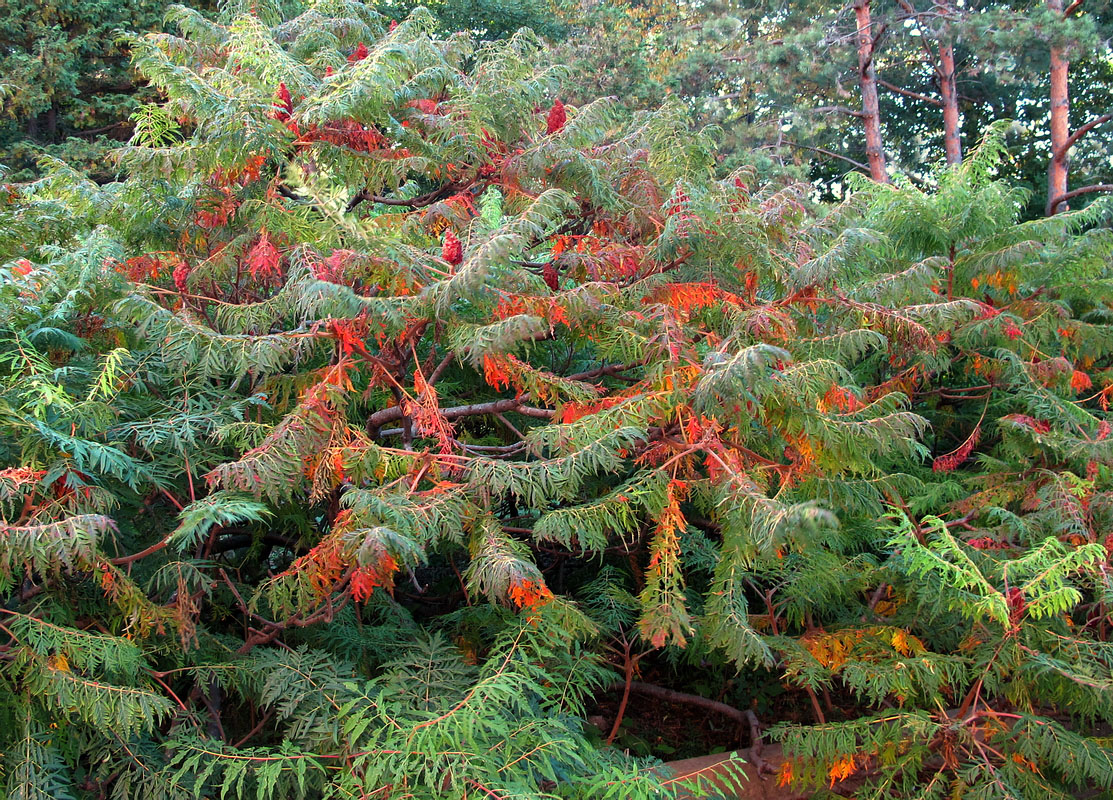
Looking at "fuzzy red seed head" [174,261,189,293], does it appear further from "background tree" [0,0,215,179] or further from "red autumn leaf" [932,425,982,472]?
"background tree" [0,0,215,179]

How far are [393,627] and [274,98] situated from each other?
80.6 inches

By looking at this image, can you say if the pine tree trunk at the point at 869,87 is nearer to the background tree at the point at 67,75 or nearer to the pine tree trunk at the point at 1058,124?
the pine tree trunk at the point at 1058,124

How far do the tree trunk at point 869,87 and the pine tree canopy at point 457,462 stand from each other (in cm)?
771

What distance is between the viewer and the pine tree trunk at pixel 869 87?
10.7m

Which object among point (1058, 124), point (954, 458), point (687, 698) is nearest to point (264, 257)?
point (687, 698)

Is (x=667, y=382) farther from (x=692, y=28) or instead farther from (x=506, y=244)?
(x=692, y=28)

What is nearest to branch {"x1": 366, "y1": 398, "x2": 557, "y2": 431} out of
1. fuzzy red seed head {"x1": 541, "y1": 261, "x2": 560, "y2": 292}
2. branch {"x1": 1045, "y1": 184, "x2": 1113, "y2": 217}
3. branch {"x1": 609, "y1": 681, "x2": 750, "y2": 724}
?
fuzzy red seed head {"x1": 541, "y1": 261, "x2": 560, "y2": 292}

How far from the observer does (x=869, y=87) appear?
37.4 ft

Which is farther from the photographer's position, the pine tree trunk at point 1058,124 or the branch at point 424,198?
the pine tree trunk at point 1058,124

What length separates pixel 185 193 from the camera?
3.25 m

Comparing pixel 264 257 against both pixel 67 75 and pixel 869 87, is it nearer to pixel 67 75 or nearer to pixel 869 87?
pixel 67 75

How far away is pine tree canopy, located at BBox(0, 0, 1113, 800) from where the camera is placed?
236cm

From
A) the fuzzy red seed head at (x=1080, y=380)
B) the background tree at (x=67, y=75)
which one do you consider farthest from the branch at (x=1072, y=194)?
the background tree at (x=67, y=75)

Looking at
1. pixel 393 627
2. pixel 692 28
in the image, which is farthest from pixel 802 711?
pixel 692 28
